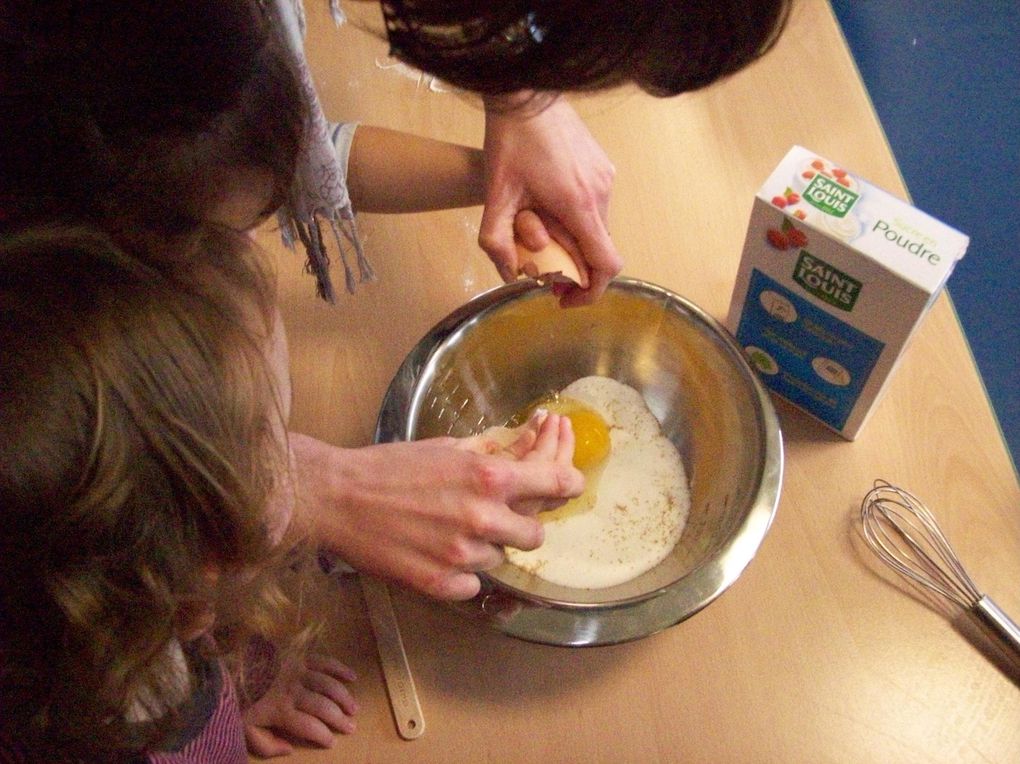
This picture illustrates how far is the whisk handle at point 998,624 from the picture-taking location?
589 millimetres

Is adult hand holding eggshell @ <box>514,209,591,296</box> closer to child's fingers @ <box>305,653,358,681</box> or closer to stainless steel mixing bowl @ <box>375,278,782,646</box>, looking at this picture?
stainless steel mixing bowl @ <box>375,278,782,646</box>

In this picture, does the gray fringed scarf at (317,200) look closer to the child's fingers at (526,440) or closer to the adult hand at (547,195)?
the adult hand at (547,195)

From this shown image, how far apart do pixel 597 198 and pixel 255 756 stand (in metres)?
0.53

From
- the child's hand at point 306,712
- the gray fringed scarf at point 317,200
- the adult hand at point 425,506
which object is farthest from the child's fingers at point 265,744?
the gray fringed scarf at point 317,200

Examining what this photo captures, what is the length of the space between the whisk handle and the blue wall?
1.09ft

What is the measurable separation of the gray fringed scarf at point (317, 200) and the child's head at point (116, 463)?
10.5 inches

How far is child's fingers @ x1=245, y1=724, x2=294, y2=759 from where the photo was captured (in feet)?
1.97

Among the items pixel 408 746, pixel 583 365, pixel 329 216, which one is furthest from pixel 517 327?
pixel 408 746

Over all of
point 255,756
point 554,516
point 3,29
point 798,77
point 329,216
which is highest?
point 3,29

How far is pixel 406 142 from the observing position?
2.53ft

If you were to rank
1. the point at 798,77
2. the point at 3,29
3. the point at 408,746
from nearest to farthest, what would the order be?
the point at 3,29 < the point at 408,746 < the point at 798,77

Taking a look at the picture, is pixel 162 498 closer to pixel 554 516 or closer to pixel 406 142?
pixel 554 516

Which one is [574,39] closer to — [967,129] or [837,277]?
[837,277]

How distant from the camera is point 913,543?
0.65 meters
